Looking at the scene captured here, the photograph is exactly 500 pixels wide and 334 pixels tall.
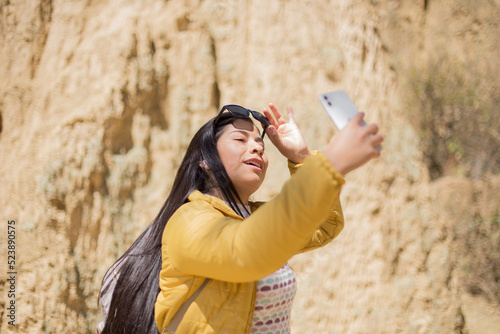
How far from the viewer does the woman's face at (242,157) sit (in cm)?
131

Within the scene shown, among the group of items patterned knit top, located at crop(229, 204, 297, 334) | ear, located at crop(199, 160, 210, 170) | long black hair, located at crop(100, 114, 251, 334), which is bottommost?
patterned knit top, located at crop(229, 204, 297, 334)

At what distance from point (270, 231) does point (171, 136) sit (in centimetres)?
207

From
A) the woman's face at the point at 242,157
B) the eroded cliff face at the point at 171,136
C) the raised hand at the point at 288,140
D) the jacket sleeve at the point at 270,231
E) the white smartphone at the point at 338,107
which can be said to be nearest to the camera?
the jacket sleeve at the point at 270,231

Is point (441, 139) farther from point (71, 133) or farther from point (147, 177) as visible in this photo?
point (71, 133)

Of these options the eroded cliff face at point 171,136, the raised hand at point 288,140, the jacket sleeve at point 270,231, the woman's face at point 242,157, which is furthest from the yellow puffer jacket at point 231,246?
the eroded cliff face at point 171,136

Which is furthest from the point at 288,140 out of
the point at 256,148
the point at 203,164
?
the point at 203,164

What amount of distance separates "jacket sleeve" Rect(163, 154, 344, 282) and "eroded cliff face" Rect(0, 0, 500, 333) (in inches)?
67.5

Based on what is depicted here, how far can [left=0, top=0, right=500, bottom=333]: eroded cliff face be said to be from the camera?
242 cm

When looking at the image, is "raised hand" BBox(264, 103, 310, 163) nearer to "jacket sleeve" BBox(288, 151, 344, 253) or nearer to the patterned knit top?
"jacket sleeve" BBox(288, 151, 344, 253)

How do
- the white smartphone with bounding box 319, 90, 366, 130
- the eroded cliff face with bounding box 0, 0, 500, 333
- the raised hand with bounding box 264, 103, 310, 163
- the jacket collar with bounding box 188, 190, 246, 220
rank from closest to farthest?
the white smartphone with bounding box 319, 90, 366, 130
the jacket collar with bounding box 188, 190, 246, 220
the raised hand with bounding box 264, 103, 310, 163
the eroded cliff face with bounding box 0, 0, 500, 333

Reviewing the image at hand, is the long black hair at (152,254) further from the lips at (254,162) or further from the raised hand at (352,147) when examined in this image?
the raised hand at (352,147)

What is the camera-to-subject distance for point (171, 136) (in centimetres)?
283

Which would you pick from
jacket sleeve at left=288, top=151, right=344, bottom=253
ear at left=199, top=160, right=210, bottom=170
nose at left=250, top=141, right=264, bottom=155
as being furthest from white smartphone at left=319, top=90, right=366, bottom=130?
jacket sleeve at left=288, top=151, right=344, bottom=253

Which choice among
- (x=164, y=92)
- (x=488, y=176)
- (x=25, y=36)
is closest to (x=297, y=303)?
(x=164, y=92)
